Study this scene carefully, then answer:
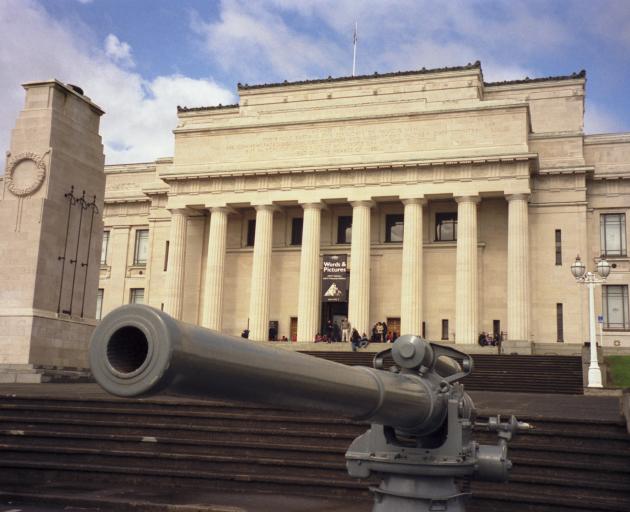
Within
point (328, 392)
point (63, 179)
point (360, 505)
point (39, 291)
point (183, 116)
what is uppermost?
point (183, 116)

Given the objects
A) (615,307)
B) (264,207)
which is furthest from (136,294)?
(615,307)

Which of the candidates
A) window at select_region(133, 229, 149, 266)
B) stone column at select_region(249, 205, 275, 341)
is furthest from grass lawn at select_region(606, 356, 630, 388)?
window at select_region(133, 229, 149, 266)

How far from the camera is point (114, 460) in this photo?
35.4ft

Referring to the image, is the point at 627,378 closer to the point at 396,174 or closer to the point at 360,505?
the point at 396,174

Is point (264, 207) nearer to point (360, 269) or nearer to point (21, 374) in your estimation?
point (360, 269)

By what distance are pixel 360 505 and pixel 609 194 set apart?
43.1 metres

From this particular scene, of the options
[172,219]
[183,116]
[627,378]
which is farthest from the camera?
[183,116]

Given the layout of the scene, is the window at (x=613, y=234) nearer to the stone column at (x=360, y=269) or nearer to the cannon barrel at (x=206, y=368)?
the stone column at (x=360, y=269)

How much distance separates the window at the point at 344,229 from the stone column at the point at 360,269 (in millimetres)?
3501

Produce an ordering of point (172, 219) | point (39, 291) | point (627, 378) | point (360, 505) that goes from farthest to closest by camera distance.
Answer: point (172, 219), point (627, 378), point (39, 291), point (360, 505)

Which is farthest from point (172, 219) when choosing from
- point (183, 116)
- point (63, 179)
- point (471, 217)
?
point (63, 179)

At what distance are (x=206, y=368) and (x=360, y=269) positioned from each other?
43.9 meters

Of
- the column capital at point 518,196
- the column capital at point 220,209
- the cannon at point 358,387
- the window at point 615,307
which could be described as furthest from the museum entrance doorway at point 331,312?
the cannon at point 358,387

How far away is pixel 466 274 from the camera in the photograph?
44000 millimetres
